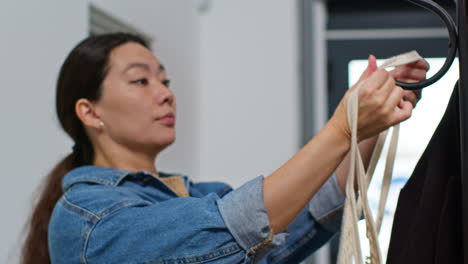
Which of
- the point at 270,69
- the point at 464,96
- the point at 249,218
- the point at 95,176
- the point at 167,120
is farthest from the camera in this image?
the point at 270,69

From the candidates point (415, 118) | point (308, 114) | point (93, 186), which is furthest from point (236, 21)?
point (93, 186)

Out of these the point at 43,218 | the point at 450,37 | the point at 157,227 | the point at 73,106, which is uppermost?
the point at 450,37

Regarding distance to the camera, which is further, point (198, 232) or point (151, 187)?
point (151, 187)

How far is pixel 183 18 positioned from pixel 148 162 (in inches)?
63.6

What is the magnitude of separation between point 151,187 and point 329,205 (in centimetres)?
32

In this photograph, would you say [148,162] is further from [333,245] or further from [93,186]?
[333,245]

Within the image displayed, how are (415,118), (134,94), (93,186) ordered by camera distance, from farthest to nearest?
(415,118)
(134,94)
(93,186)

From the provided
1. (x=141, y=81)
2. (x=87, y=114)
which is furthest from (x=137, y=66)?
(x=87, y=114)

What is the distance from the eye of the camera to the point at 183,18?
246cm

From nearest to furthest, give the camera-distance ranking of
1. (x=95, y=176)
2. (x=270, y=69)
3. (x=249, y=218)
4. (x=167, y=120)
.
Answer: (x=249, y=218)
(x=95, y=176)
(x=167, y=120)
(x=270, y=69)

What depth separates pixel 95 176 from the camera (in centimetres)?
82

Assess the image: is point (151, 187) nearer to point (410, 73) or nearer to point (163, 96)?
point (163, 96)

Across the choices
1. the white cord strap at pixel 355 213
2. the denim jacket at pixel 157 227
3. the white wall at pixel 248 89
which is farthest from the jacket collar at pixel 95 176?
the white wall at pixel 248 89

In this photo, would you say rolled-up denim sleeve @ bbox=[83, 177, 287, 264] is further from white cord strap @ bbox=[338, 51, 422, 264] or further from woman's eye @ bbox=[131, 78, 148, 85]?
woman's eye @ bbox=[131, 78, 148, 85]
